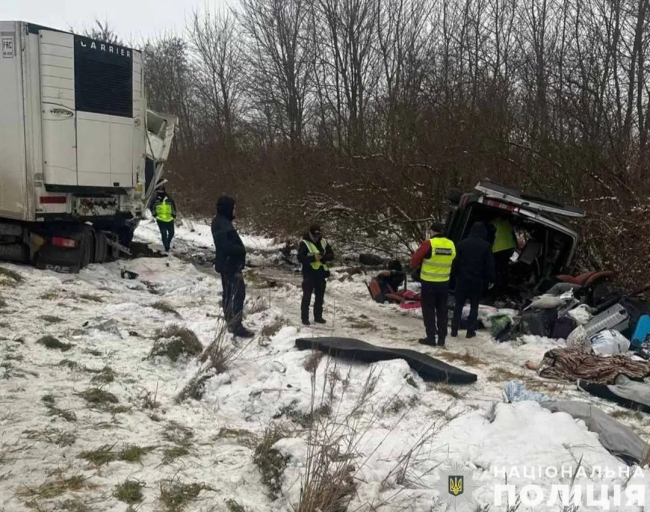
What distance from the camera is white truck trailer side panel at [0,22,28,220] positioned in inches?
326

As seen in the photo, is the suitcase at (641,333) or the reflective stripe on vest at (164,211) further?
the reflective stripe on vest at (164,211)

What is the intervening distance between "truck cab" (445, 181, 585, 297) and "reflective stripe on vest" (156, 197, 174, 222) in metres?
7.34

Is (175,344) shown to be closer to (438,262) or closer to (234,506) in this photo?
(234,506)

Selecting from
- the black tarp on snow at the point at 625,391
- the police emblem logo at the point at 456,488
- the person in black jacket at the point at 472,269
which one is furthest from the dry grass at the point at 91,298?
the black tarp on snow at the point at 625,391

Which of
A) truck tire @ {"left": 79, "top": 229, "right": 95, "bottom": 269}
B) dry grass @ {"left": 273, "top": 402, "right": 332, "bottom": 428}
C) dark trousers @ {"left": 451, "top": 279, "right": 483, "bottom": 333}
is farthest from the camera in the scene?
truck tire @ {"left": 79, "top": 229, "right": 95, "bottom": 269}

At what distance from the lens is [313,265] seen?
8.15 m

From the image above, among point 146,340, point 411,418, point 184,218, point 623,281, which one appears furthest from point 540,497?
point 184,218

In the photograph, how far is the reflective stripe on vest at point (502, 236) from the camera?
31.3ft

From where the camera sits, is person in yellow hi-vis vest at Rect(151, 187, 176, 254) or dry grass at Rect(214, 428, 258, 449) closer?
dry grass at Rect(214, 428, 258, 449)

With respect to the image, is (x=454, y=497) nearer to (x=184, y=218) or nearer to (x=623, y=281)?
(x=623, y=281)

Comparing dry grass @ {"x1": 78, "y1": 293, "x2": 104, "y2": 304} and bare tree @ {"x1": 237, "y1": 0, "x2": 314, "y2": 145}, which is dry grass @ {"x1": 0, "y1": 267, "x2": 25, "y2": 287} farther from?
bare tree @ {"x1": 237, "y1": 0, "x2": 314, "y2": 145}

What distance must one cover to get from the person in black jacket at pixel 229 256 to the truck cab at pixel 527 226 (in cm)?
338

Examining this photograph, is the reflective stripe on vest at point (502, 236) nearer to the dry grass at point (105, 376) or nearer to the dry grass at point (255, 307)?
the dry grass at point (255, 307)

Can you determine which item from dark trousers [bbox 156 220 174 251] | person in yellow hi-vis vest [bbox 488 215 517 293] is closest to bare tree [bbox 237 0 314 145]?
dark trousers [bbox 156 220 174 251]
